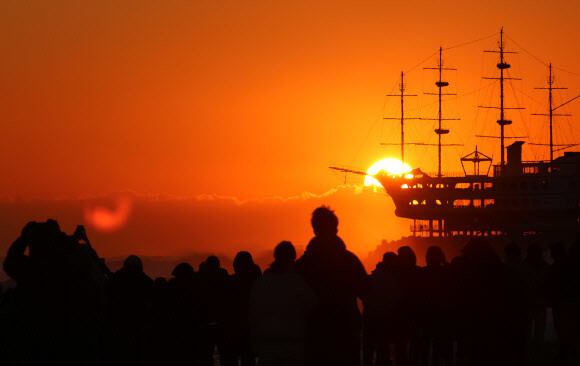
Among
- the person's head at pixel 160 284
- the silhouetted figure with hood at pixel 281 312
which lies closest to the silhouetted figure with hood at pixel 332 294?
the silhouetted figure with hood at pixel 281 312

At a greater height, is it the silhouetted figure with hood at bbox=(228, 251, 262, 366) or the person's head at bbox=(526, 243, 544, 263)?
the person's head at bbox=(526, 243, 544, 263)

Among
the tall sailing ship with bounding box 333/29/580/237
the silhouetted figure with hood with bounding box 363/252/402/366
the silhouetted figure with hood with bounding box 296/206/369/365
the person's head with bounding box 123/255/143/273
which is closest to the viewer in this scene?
the silhouetted figure with hood with bounding box 296/206/369/365

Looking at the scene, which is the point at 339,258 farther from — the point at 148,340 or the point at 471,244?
the point at 148,340

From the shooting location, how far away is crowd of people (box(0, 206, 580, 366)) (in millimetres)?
9289

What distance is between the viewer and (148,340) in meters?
12.5

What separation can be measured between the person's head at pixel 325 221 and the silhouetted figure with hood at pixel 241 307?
420 centimetres

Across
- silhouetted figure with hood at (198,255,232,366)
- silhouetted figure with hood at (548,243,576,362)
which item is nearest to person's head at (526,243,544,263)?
silhouetted figure with hood at (548,243,576,362)

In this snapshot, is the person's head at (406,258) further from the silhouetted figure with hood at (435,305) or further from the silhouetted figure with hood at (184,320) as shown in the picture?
the silhouetted figure with hood at (184,320)

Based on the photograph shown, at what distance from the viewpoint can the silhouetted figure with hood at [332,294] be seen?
30.3 ft

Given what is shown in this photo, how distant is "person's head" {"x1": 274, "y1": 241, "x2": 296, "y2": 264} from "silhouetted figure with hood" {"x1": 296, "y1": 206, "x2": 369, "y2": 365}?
0.67ft

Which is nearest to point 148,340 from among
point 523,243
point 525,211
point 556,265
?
point 556,265

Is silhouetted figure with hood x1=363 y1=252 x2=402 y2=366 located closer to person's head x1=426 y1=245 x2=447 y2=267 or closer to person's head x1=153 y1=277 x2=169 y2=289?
person's head x1=426 y1=245 x2=447 y2=267

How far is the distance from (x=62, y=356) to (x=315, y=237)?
2658 mm

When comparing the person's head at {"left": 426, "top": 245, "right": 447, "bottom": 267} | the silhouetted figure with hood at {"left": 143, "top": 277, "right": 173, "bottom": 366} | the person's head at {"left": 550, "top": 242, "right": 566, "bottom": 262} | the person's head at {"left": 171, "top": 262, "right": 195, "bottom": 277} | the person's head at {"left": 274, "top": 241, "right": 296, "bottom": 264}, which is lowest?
the silhouetted figure with hood at {"left": 143, "top": 277, "right": 173, "bottom": 366}
